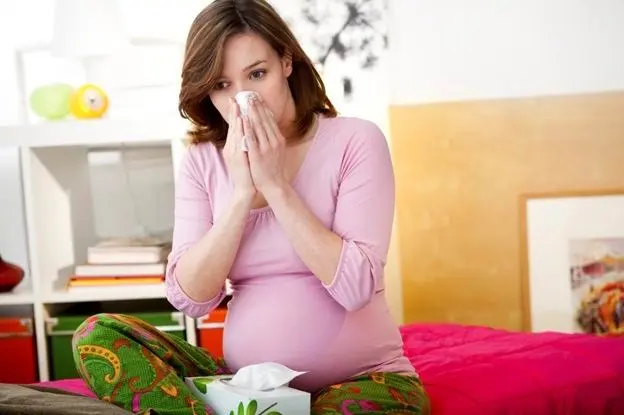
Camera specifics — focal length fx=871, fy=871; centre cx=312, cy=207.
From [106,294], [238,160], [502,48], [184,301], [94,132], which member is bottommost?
[106,294]

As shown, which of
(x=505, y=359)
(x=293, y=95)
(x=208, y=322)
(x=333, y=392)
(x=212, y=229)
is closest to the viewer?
(x=333, y=392)

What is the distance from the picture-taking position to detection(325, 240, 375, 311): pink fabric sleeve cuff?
1.42 metres

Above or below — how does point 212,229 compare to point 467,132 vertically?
below

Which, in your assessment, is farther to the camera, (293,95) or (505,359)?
(505,359)

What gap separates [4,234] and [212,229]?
5.39 feet

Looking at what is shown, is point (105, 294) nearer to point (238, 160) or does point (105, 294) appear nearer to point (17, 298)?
point (17, 298)

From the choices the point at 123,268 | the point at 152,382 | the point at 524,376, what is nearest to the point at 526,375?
the point at 524,376

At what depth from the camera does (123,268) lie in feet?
8.35

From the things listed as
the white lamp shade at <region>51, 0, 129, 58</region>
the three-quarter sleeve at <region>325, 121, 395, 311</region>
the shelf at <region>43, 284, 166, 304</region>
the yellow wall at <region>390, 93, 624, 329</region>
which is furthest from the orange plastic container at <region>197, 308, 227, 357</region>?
the three-quarter sleeve at <region>325, 121, 395, 311</region>

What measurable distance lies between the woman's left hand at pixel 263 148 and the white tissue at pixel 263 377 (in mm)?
300

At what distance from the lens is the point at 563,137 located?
271 cm

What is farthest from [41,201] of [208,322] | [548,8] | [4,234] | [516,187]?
[548,8]

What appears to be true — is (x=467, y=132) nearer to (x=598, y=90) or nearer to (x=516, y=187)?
(x=516, y=187)

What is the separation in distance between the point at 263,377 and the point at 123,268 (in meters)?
1.33
